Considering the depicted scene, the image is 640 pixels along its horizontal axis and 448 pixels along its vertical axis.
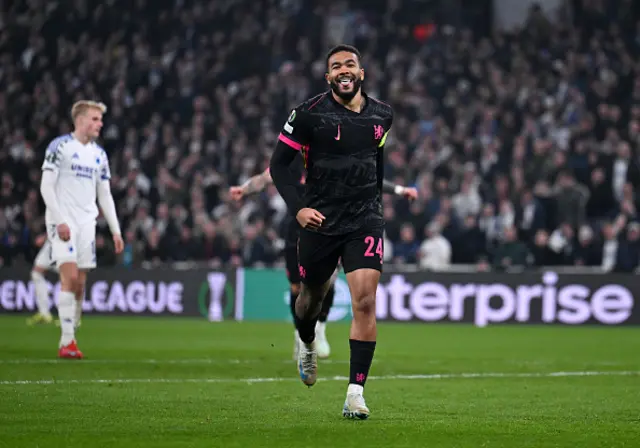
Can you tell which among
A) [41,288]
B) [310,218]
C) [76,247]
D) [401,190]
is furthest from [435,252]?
[310,218]

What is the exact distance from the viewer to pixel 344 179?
8008 millimetres

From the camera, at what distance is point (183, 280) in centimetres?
2406

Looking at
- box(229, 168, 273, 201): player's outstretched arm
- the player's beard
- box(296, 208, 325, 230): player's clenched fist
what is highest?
the player's beard

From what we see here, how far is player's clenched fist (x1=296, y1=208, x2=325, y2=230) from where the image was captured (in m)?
7.77

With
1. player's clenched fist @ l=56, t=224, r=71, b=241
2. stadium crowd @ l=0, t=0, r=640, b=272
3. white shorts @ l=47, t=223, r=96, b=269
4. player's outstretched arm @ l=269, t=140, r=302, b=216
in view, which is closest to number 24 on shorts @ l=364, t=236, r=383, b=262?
player's outstretched arm @ l=269, t=140, r=302, b=216

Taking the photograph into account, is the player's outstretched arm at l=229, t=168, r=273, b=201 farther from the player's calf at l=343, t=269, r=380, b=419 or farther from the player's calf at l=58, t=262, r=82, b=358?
the player's calf at l=343, t=269, r=380, b=419

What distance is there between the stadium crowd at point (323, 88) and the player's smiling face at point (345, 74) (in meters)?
14.3

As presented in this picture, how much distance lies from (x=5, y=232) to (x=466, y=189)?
10.3 meters

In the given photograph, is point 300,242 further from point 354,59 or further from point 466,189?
point 466,189

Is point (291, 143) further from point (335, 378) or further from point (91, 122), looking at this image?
point (91, 122)

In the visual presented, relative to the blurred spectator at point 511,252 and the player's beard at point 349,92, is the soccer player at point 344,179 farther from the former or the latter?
the blurred spectator at point 511,252

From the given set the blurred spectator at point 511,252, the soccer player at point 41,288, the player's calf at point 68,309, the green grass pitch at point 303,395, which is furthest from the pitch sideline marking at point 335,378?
the soccer player at point 41,288

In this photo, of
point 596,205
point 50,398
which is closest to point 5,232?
point 596,205

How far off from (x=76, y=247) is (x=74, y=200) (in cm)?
50
